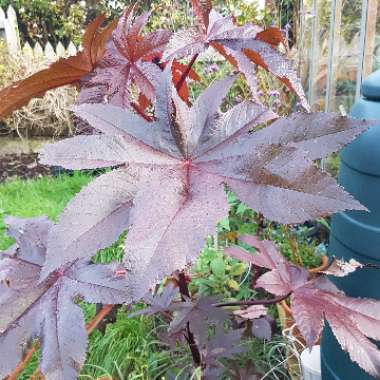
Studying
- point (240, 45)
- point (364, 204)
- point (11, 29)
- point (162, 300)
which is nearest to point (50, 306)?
point (162, 300)

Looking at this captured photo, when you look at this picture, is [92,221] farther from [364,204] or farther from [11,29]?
[11,29]

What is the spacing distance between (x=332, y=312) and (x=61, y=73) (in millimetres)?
585

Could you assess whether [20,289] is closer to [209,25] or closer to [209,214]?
[209,214]

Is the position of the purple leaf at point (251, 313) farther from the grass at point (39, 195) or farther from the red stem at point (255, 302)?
the grass at point (39, 195)

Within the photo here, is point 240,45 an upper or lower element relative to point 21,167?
upper

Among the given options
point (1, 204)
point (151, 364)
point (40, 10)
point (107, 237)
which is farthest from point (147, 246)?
point (40, 10)

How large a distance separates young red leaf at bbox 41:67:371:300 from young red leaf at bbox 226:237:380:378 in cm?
30

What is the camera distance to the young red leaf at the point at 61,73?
704 mm

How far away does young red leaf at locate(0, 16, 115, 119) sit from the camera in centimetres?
70

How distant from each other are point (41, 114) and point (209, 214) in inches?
194

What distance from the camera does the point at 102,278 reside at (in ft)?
2.28

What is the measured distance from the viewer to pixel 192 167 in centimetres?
56

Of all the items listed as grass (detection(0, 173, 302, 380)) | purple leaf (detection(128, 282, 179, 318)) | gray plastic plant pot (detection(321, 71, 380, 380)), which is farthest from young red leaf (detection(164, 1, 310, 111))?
grass (detection(0, 173, 302, 380))

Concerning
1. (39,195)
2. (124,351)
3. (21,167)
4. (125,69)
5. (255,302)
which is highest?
(125,69)
